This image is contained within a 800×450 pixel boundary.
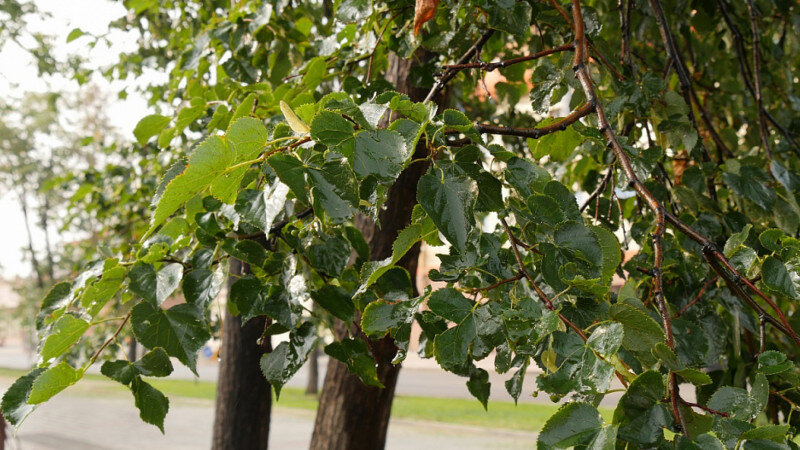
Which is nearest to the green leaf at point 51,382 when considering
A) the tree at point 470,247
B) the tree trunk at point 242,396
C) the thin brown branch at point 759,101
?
the tree at point 470,247

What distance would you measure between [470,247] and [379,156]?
281 millimetres

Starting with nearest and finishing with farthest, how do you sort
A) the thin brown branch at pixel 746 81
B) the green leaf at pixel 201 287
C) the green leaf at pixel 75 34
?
1. the green leaf at pixel 201 287
2. the thin brown branch at pixel 746 81
3. the green leaf at pixel 75 34

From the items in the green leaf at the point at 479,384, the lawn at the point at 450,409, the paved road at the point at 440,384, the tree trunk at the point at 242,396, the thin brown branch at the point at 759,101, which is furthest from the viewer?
the paved road at the point at 440,384

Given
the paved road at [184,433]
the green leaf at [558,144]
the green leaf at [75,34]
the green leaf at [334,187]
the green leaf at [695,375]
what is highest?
the green leaf at [75,34]

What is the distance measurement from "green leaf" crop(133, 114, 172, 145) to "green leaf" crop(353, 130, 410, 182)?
83 cm

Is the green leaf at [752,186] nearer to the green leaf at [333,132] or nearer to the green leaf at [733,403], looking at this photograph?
the green leaf at [733,403]

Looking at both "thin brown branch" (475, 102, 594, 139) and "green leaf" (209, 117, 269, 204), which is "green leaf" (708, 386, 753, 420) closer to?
"thin brown branch" (475, 102, 594, 139)

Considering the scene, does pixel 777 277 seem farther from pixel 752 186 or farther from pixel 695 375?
pixel 752 186

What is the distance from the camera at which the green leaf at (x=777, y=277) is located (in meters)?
0.94

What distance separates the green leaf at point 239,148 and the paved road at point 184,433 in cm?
815

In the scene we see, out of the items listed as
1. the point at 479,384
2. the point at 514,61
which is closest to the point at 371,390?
the point at 479,384

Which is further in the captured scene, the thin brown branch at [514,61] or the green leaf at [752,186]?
the green leaf at [752,186]

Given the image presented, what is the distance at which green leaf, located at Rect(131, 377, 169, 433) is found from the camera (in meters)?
1.10

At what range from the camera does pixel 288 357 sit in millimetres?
1177
